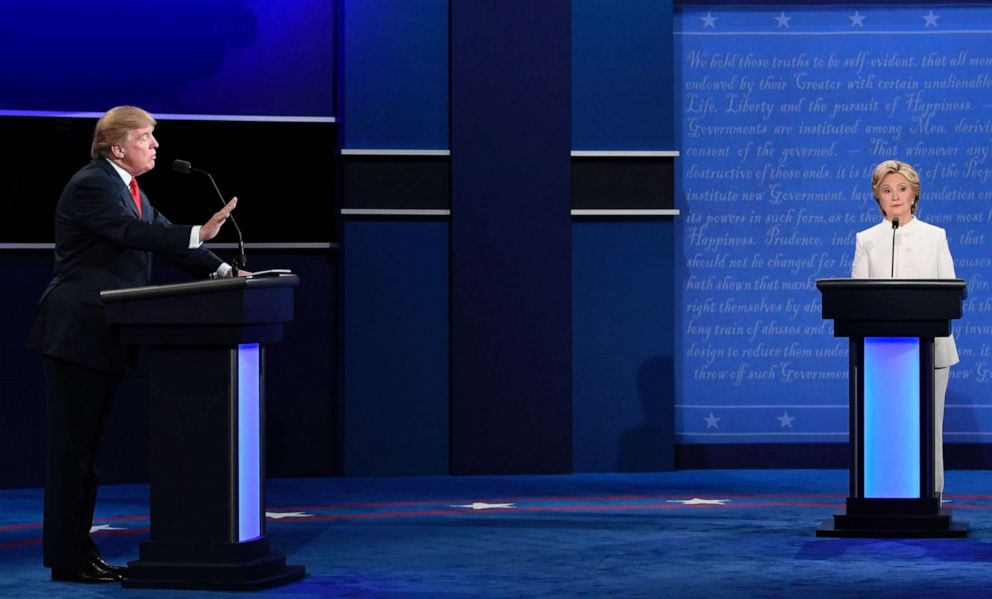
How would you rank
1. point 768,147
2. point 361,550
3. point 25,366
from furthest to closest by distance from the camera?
point 768,147, point 25,366, point 361,550

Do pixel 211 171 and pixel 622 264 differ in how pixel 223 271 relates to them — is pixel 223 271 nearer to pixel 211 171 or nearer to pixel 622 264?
pixel 211 171

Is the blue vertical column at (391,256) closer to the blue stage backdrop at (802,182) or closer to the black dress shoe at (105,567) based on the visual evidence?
the blue stage backdrop at (802,182)

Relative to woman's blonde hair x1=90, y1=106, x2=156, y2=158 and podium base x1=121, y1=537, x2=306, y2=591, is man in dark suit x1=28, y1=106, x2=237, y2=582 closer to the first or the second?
woman's blonde hair x1=90, y1=106, x2=156, y2=158


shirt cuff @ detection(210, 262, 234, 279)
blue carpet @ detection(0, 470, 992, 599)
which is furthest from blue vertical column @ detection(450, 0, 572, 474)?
shirt cuff @ detection(210, 262, 234, 279)

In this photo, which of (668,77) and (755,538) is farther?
(668,77)

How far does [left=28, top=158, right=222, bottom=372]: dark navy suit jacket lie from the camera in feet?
16.8

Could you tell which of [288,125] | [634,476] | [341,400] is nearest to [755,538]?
[634,476]

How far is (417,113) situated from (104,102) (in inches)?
65.9

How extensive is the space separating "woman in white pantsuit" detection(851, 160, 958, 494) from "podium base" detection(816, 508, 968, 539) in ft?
1.69

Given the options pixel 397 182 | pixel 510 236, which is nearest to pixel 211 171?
pixel 397 182

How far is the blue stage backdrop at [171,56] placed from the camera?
832cm

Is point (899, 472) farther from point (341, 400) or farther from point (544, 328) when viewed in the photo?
point (341, 400)

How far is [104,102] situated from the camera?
27.7ft

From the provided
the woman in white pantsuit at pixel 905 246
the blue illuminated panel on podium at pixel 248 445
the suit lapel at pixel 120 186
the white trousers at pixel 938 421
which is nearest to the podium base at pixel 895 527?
the white trousers at pixel 938 421
